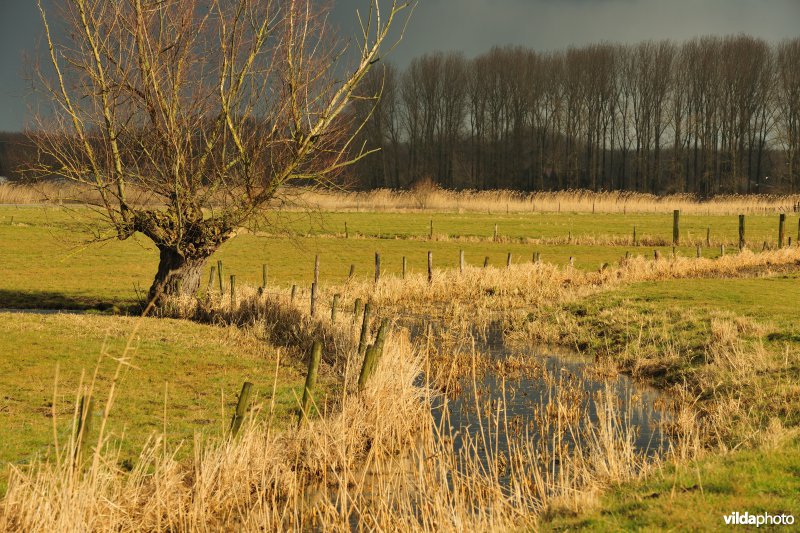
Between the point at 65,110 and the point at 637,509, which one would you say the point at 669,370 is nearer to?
the point at 637,509

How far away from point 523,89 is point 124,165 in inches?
3179

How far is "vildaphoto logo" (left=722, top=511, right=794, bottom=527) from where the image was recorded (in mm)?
7164

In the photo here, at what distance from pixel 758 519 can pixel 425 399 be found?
615 cm

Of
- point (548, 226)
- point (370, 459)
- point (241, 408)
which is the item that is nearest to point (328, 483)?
point (370, 459)

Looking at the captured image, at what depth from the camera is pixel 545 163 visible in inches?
3814

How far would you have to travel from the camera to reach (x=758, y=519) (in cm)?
727

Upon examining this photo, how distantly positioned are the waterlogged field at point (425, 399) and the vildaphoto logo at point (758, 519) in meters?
0.14

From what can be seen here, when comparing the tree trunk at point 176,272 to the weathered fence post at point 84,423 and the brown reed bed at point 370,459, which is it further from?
the weathered fence post at point 84,423

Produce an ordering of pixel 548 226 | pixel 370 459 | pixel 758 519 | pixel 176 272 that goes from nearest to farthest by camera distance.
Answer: pixel 758 519 < pixel 370 459 < pixel 176 272 < pixel 548 226

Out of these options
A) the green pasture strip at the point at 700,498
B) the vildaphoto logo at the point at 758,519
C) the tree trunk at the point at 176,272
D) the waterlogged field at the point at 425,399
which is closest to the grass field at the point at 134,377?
the waterlogged field at the point at 425,399

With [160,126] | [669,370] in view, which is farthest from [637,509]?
[160,126]

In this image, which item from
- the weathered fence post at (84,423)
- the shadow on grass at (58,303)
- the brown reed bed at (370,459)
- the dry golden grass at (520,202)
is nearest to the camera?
the weathered fence post at (84,423)

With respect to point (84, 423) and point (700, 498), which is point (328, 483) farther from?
point (700, 498)

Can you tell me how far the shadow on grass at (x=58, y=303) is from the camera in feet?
80.5
